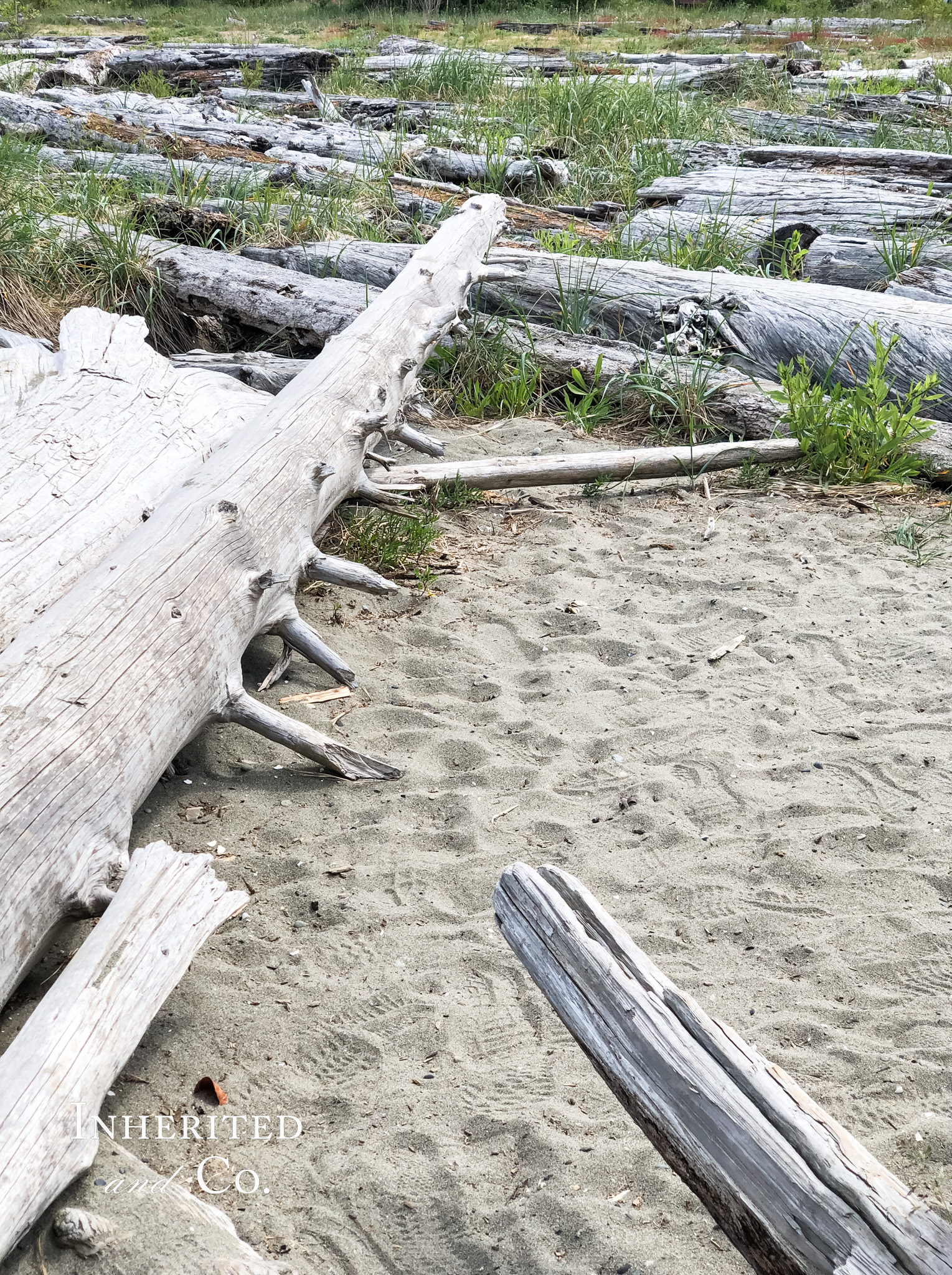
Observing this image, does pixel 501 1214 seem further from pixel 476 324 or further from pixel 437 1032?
pixel 476 324

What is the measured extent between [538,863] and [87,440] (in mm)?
2186

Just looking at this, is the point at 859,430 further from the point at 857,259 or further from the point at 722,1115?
the point at 722,1115

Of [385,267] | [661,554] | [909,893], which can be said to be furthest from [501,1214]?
[385,267]

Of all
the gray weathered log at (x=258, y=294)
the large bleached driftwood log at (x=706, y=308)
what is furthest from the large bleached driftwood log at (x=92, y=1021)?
the large bleached driftwood log at (x=706, y=308)

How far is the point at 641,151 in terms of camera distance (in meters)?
7.88

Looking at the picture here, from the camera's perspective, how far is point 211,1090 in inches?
74.6

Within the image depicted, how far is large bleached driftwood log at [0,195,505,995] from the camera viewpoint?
6.41 feet

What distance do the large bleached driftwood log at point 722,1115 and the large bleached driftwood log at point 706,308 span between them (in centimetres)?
379

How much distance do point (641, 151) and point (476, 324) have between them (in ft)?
11.8

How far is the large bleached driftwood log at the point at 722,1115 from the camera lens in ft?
4.10

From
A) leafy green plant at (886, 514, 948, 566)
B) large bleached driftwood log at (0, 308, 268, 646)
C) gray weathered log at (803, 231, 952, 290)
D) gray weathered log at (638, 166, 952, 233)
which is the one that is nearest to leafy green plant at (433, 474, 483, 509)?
large bleached driftwood log at (0, 308, 268, 646)

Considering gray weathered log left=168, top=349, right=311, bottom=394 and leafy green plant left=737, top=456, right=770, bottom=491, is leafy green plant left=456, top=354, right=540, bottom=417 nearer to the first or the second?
gray weathered log left=168, top=349, right=311, bottom=394

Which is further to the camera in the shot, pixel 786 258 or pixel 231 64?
pixel 231 64

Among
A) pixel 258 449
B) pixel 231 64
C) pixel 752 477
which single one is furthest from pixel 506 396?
pixel 231 64
